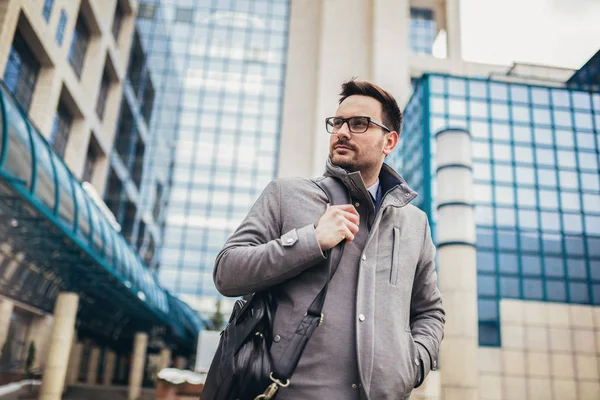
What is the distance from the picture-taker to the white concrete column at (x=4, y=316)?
26456 millimetres

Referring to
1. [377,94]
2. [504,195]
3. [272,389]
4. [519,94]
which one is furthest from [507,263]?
[272,389]

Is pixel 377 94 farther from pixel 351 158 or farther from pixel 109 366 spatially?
pixel 109 366

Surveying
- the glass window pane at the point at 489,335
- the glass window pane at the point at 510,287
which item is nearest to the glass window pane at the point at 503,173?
the glass window pane at the point at 510,287

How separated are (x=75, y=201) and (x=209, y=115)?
3559 cm

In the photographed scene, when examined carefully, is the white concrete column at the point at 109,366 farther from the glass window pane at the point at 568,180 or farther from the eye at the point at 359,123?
the eye at the point at 359,123

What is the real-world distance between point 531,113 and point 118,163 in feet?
85.9

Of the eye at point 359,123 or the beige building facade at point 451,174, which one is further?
the beige building facade at point 451,174

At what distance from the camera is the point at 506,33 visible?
17.5m

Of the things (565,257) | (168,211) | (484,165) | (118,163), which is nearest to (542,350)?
(565,257)

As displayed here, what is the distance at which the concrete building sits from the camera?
13945 millimetres

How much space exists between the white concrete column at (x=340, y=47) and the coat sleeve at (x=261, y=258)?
4173 cm

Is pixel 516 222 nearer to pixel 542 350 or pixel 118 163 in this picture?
pixel 542 350

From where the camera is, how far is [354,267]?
2029mm

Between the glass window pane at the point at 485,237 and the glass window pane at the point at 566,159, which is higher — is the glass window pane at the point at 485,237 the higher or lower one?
the lower one
